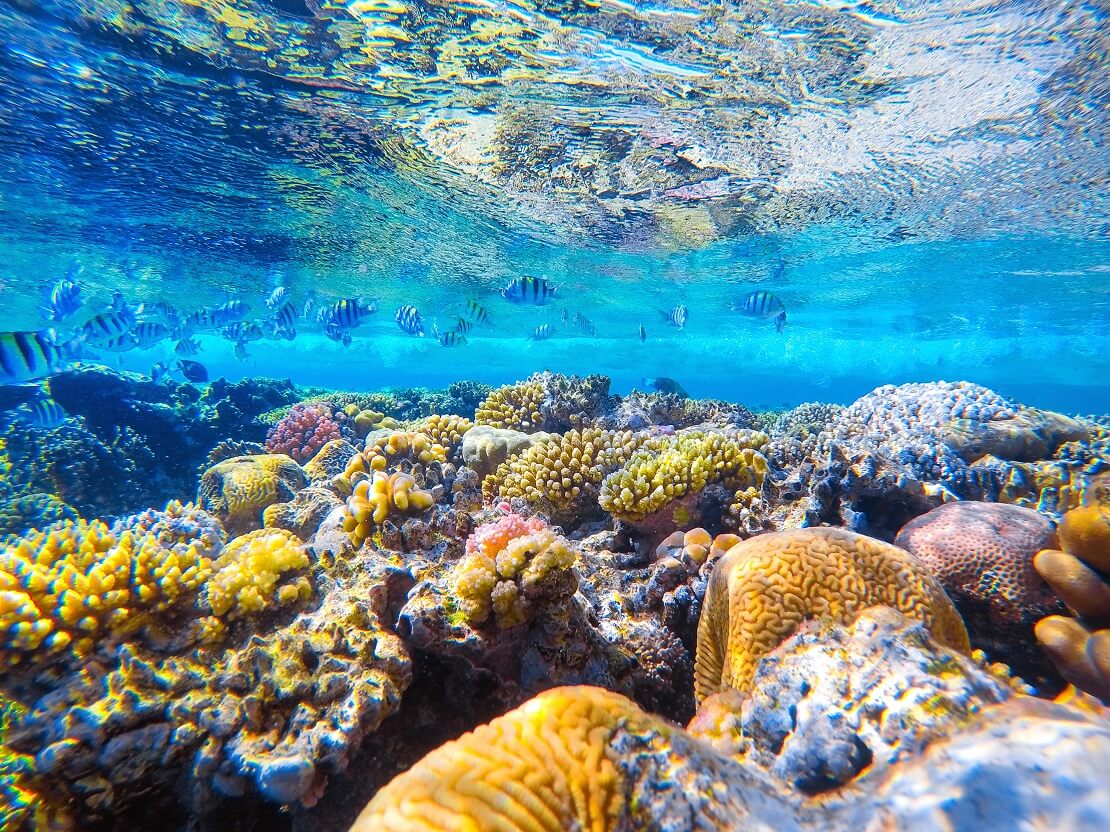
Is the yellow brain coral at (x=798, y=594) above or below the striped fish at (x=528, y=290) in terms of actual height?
below

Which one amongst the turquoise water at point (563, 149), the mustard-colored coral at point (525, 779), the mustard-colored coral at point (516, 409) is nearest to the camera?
the mustard-colored coral at point (525, 779)

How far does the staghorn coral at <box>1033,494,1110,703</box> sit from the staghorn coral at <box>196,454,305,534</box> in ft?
26.9

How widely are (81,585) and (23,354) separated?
4.80 m

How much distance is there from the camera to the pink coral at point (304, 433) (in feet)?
32.2

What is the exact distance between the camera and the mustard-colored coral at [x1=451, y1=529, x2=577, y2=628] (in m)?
2.86

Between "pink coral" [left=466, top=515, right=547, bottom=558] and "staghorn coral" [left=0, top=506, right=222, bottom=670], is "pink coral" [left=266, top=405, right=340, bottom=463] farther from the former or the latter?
"pink coral" [left=466, top=515, right=547, bottom=558]

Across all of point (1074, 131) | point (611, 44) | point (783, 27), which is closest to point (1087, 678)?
point (783, 27)

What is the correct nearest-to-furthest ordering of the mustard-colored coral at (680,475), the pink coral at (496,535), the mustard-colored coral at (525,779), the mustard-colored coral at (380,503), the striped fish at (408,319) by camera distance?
the mustard-colored coral at (525,779) → the pink coral at (496,535) → the mustard-colored coral at (380,503) → the mustard-colored coral at (680,475) → the striped fish at (408,319)

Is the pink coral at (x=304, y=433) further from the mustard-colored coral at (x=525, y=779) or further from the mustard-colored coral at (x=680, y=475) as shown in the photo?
the mustard-colored coral at (x=525, y=779)

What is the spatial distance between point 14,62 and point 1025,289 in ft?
117

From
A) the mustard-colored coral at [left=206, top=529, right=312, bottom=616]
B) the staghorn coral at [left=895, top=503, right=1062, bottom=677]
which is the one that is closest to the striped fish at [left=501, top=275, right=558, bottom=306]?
the mustard-colored coral at [left=206, top=529, right=312, bottom=616]

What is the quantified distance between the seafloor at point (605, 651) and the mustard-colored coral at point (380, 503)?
0.08 ft

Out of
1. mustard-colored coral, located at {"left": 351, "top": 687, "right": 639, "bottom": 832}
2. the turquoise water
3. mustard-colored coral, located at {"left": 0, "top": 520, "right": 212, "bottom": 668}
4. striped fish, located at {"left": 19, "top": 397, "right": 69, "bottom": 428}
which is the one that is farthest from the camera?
the turquoise water

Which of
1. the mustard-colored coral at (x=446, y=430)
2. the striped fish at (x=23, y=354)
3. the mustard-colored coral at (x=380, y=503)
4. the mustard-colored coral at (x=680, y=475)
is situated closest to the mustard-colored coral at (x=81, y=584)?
the mustard-colored coral at (x=380, y=503)
